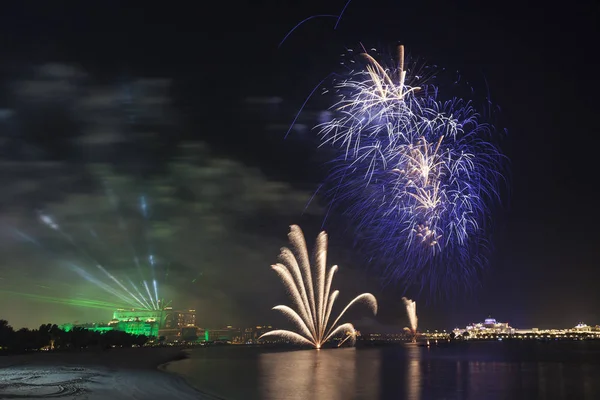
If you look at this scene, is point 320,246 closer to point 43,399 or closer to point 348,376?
point 348,376

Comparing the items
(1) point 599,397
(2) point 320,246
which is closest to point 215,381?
(2) point 320,246

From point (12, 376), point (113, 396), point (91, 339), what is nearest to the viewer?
point (113, 396)

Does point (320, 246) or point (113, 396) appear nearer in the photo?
point (113, 396)

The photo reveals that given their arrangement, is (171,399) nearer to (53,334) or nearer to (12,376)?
(12,376)

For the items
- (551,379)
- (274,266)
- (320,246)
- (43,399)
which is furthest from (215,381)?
(551,379)

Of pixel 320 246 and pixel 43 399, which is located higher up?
pixel 320 246

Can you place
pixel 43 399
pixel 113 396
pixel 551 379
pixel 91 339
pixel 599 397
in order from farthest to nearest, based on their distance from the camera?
pixel 91 339, pixel 551 379, pixel 599 397, pixel 113 396, pixel 43 399
